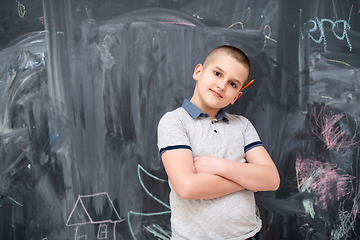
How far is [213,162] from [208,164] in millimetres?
21

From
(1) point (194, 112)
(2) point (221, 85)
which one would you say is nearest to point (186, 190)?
(1) point (194, 112)

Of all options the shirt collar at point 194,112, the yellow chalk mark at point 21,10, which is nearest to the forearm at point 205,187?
the shirt collar at point 194,112

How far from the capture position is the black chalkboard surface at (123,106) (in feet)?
3.96

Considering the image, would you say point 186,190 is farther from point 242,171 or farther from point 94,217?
point 94,217

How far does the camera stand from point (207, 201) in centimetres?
84

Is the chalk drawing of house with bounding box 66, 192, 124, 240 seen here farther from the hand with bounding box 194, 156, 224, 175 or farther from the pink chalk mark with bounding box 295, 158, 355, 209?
the pink chalk mark with bounding box 295, 158, 355, 209

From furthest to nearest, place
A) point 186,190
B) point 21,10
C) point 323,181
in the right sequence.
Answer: point 323,181 → point 21,10 → point 186,190

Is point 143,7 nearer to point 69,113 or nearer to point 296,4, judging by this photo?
point 69,113

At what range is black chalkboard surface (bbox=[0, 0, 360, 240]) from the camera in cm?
121

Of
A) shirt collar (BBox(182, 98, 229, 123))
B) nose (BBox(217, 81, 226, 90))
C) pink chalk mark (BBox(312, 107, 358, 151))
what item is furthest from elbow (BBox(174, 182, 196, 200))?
pink chalk mark (BBox(312, 107, 358, 151))

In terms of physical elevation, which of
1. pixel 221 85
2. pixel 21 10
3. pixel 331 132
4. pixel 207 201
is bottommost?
pixel 207 201

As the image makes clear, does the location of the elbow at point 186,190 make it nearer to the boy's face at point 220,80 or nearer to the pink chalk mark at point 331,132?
the boy's face at point 220,80

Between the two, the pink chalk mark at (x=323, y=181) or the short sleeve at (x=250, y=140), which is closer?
the short sleeve at (x=250, y=140)

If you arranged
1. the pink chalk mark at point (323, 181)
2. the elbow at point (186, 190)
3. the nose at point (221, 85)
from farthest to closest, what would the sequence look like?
the pink chalk mark at point (323, 181), the nose at point (221, 85), the elbow at point (186, 190)
